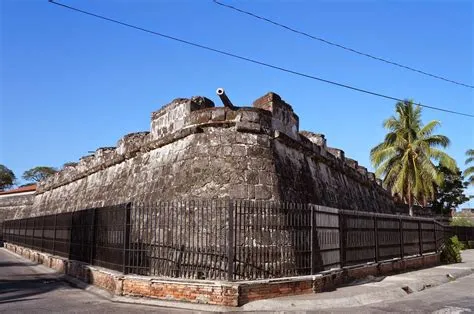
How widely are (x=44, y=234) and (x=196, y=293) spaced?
42.6 feet

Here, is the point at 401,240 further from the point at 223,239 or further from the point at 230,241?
the point at 230,241

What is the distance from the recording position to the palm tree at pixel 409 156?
87.6 feet

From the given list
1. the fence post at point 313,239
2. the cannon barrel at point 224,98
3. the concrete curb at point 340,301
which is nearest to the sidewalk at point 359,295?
the concrete curb at point 340,301

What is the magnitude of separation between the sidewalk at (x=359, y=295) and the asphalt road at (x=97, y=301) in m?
0.22

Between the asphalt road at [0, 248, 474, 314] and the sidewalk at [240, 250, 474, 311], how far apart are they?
223 mm

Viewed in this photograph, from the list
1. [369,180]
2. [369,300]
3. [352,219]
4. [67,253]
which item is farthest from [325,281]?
[369,180]

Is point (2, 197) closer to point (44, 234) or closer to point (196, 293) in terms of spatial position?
point (44, 234)

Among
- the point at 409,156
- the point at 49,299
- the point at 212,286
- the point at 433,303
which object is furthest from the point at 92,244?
the point at 409,156

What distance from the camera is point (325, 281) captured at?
9656 mm

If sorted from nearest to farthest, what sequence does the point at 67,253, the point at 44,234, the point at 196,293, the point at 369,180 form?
the point at 196,293 < the point at 67,253 < the point at 44,234 < the point at 369,180

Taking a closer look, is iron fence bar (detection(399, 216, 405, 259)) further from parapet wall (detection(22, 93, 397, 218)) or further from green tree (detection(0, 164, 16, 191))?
green tree (detection(0, 164, 16, 191))

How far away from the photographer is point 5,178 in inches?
2596

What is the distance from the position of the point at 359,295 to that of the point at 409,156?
20.3 m

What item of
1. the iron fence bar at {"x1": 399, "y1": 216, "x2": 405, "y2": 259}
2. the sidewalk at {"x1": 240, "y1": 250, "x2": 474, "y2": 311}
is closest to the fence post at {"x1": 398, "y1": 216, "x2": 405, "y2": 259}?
the iron fence bar at {"x1": 399, "y1": 216, "x2": 405, "y2": 259}
